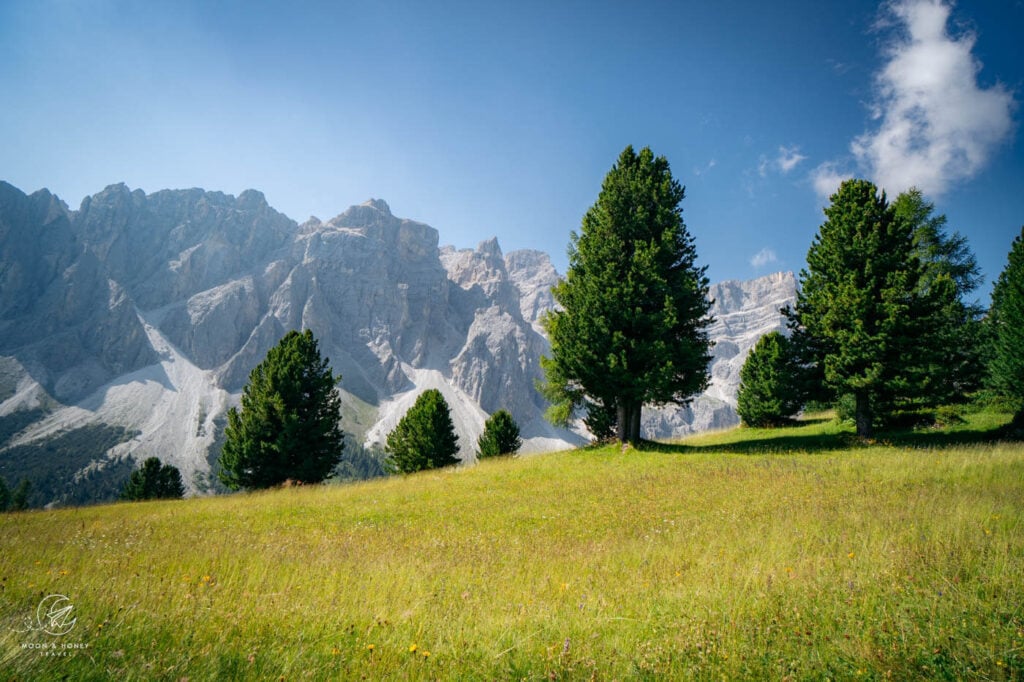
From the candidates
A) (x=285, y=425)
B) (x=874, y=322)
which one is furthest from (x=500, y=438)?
(x=874, y=322)

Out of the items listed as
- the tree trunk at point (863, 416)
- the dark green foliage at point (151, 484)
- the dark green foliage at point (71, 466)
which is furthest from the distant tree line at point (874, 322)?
the dark green foliage at point (71, 466)

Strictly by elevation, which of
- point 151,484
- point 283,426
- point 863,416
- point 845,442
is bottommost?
point 151,484

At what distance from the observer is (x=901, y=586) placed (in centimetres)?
479

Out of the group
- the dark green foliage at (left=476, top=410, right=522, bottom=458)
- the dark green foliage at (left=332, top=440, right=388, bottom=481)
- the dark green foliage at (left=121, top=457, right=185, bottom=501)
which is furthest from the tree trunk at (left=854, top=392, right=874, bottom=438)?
the dark green foliage at (left=332, top=440, right=388, bottom=481)

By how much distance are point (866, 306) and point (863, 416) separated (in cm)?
536

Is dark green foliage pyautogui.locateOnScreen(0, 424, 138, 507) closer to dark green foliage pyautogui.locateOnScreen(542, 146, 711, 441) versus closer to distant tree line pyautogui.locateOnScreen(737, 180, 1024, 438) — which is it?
dark green foliage pyautogui.locateOnScreen(542, 146, 711, 441)

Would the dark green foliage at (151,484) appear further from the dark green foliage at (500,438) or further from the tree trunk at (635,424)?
the tree trunk at (635,424)

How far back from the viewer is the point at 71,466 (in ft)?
523

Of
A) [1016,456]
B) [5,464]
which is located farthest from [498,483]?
[5,464]

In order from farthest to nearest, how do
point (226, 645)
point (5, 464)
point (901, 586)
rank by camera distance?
1. point (5, 464)
2. point (901, 586)
3. point (226, 645)

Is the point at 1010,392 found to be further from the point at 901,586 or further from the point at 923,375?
the point at 901,586

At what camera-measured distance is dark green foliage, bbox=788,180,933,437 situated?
1809cm

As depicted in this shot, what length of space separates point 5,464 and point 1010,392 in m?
259

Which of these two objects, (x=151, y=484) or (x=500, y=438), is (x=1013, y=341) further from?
(x=151, y=484)
